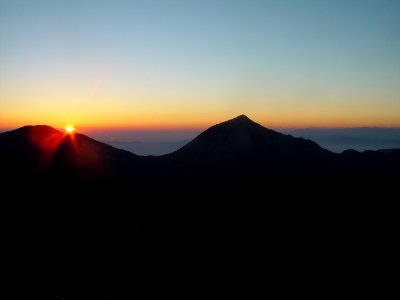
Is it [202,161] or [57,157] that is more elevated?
[57,157]

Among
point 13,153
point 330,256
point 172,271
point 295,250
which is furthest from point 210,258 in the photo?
point 13,153

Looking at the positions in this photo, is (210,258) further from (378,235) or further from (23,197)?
(23,197)

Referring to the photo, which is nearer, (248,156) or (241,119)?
(248,156)

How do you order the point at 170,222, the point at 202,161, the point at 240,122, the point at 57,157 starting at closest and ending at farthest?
1. the point at 170,222
2. the point at 57,157
3. the point at 202,161
4. the point at 240,122

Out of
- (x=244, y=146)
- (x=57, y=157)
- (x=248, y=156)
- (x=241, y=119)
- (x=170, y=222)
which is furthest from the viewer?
(x=241, y=119)

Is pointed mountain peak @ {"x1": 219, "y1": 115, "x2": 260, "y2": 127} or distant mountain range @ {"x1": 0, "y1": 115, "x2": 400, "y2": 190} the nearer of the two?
distant mountain range @ {"x1": 0, "y1": 115, "x2": 400, "y2": 190}

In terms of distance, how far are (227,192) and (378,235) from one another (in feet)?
181

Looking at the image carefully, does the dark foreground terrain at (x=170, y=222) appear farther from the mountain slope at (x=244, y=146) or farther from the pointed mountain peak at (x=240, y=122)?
the pointed mountain peak at (x=240, y=122)

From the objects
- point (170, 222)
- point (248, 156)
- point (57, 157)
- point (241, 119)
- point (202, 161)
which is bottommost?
point (170, 222)

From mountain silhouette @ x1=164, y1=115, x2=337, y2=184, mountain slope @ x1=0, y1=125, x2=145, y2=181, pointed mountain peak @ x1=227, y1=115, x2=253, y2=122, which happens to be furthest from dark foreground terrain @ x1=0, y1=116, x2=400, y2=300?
pointed mountain peak @ x1=227, y1=115, x2=253, y2=122

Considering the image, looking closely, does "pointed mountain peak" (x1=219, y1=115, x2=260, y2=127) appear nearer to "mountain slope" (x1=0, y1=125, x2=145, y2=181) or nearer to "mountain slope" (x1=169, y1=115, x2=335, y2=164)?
"mountain slope" (x1=169, y1=115, x2=335, y2=164)

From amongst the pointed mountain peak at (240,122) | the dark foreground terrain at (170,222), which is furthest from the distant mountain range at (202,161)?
the dark foreground terrain at (170,222)

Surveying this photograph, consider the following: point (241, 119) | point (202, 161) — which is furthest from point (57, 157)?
point (241, 119)

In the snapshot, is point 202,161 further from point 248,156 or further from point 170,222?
point 170,222
